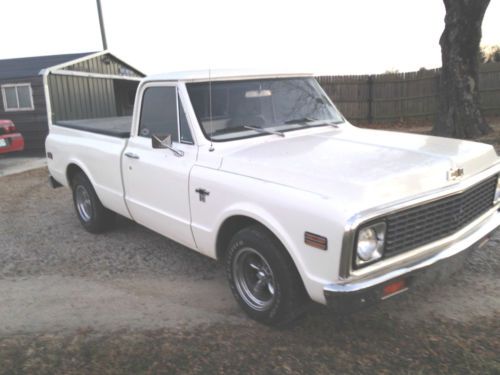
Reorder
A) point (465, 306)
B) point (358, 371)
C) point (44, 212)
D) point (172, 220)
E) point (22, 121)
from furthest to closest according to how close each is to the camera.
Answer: point (22, 121) < point (44, 212) < point (172, 220) < point (465, 306) < point (358, 371)

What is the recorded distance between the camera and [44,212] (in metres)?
7.04

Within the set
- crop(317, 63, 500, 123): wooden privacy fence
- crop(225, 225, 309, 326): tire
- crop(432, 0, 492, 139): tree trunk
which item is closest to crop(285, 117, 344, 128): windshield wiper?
crop(225, 225, 309, 326): tire

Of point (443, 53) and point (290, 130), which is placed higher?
point (443, 53)

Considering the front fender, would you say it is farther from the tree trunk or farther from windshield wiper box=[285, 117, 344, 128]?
the tree trunk

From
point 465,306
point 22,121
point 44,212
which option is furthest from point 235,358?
point 22,121

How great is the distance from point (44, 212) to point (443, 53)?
8.74 metres

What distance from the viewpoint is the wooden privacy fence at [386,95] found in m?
17.5

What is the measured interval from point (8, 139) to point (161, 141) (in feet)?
32.4

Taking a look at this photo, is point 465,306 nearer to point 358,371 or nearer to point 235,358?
point 358,371

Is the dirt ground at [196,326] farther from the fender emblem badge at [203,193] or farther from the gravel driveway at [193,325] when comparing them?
the fender emblem badge at [203,193]

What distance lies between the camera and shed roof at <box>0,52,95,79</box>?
15.0 meters

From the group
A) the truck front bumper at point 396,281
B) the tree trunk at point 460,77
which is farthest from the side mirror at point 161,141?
the tree trunk at point 460,77

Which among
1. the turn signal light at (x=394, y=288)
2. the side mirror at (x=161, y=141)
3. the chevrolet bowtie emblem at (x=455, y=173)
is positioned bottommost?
the turn signal light at (x=394, y=288)

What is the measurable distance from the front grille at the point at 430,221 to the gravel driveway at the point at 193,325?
0.74m
